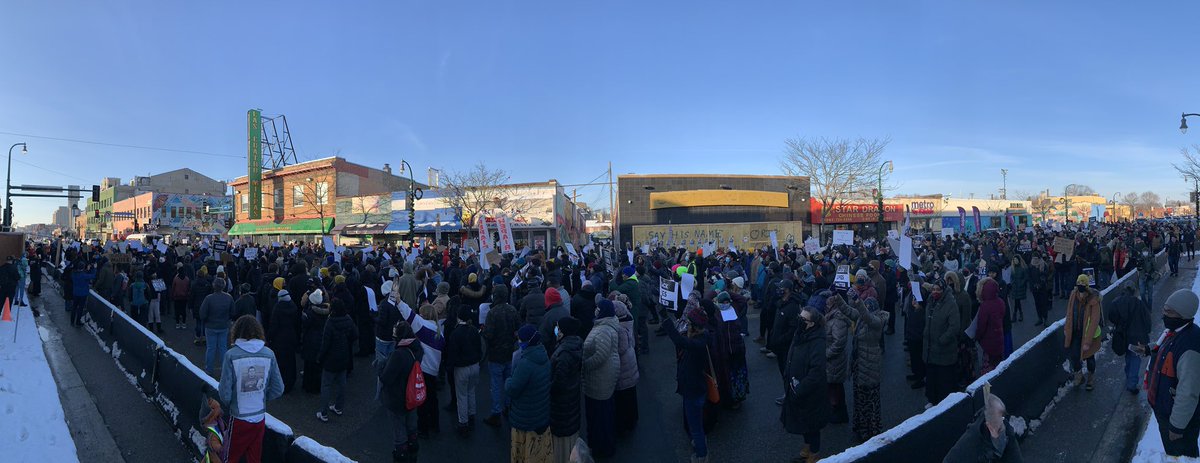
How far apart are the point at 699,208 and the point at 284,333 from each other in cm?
3493

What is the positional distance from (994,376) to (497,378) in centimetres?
539

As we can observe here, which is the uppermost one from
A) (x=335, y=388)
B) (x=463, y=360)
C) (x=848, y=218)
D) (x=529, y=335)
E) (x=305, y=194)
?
(x=305, y=194)

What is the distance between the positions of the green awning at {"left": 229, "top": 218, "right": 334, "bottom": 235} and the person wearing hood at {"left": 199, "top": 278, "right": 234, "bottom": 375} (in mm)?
35481

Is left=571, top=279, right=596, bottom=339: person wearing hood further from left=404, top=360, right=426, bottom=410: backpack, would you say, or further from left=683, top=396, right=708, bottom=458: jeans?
left=404, top=360, right=426, bottom=410: backpack

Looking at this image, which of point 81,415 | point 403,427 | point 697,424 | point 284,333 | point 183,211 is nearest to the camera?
point 697,424

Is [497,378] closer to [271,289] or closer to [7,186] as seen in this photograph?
[271,289]

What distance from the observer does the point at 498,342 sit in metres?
6.65

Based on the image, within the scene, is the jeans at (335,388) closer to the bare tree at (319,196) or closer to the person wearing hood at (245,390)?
the person wearing hood at (245,390)

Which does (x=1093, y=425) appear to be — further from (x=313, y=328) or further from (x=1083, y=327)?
(x=313, y=328)

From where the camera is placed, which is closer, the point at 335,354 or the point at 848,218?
the point at 335,354

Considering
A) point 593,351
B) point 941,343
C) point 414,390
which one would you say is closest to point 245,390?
point 414,390

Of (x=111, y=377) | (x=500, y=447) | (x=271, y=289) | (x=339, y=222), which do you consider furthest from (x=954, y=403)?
(x=339, y=222)

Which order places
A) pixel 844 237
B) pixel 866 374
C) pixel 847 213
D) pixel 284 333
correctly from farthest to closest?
pixel 847 213, pixel 844 237, pixel 284 333, pixel 866 374

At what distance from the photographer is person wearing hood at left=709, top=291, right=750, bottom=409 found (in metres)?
6.38
